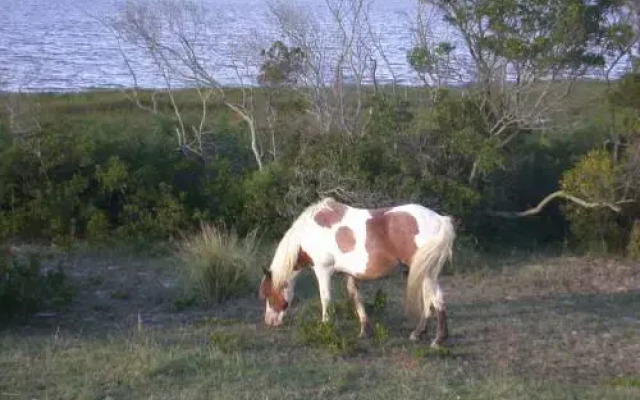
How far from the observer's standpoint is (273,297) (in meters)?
9.80

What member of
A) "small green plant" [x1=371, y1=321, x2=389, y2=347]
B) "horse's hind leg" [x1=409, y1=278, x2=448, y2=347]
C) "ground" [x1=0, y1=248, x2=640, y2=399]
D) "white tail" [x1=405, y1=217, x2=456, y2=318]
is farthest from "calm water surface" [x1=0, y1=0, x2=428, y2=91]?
"small green plant" [x1=371, y1=321, x2=389, y2=347]

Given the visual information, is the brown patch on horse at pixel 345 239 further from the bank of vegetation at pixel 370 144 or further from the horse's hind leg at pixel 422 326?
the bank of vegetation at pixel 370 144

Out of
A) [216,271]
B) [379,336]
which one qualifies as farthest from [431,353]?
[216,271]

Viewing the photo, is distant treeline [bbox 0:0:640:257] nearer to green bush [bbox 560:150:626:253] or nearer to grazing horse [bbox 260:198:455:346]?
green bush [bbox 560:150:626:253]

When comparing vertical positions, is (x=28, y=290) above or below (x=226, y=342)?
below

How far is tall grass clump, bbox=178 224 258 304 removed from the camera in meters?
11.9

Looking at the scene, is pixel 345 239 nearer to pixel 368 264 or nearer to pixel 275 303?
pixel 368 264

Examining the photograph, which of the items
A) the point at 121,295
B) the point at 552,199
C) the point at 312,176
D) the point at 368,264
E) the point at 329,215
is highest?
the point at 329,215

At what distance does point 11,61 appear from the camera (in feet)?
95.7

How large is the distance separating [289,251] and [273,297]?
52cm

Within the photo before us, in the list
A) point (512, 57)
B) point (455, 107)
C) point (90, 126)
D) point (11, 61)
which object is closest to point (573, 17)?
point (512, 57)

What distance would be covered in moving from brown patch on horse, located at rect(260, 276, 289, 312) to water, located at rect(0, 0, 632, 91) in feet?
26.6

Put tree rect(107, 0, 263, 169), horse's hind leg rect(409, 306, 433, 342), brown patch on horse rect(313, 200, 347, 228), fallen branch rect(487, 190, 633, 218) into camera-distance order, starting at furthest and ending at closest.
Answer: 1. tree rect(107, 0, 263, 169)
2. fallen branch rect(487, 190, 633, 218)
3. brown patch on horse rect(313, 200, 347, 228)
4. horse's hind leg rect(409, 306, 433, 342)

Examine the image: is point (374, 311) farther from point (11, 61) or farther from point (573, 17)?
point (11, 61)
